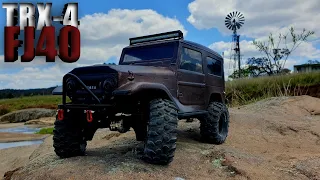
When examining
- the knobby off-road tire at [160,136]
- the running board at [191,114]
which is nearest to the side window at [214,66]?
the running board at [191,114]

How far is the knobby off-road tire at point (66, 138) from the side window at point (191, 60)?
2250 mm

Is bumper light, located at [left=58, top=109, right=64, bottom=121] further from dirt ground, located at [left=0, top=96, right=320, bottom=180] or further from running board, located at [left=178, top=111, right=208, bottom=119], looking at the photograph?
running board, located at [left=178, top=111, right=208, bottom=119]

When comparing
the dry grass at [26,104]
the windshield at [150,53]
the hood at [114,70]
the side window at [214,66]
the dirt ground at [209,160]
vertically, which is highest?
the windshield at [150,53]

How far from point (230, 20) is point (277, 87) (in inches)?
490

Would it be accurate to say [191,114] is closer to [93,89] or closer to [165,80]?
[165,80]

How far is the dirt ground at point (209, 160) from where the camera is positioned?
220 inches

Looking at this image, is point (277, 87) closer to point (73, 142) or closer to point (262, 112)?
point (262, 112)

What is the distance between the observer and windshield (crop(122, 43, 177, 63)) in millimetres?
7308

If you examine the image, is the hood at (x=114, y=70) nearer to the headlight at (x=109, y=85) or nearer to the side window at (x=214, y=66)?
the headlight at (x=109, y=85)

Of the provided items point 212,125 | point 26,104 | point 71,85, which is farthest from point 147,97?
point 26,104

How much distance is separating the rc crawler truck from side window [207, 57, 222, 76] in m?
0.02

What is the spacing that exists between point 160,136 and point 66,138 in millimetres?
1882

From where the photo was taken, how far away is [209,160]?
21.5 ft

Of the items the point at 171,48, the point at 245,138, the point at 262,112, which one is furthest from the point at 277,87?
the point at 171,48
